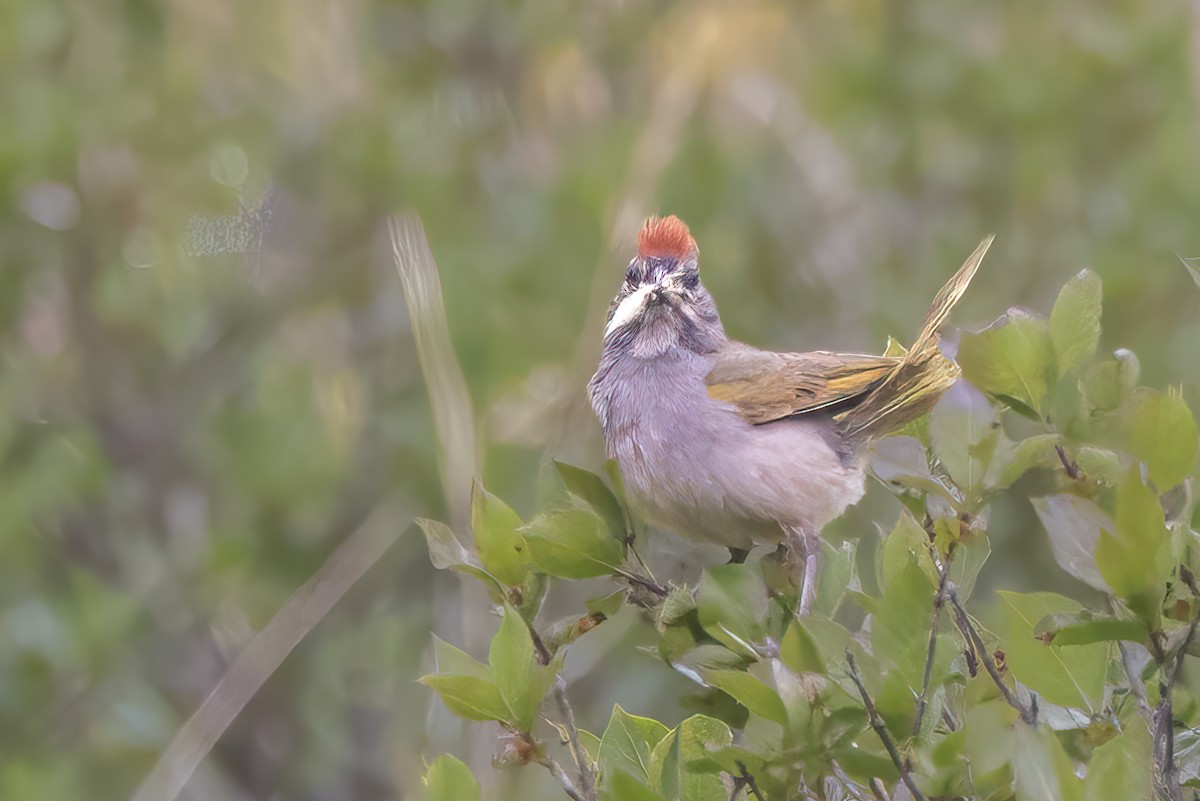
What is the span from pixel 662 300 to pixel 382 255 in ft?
8.44

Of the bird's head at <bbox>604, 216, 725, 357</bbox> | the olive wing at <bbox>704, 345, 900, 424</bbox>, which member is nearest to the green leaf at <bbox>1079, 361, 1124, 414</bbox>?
the olive wing at <bbox>704, 345, 900, 424</bbox>

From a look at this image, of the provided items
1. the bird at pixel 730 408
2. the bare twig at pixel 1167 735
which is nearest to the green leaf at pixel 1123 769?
the bare twig at pixel 1167 735

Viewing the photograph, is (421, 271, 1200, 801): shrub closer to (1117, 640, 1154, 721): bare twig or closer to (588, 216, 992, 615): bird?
(1117, 640, 1154, 721): bare twig

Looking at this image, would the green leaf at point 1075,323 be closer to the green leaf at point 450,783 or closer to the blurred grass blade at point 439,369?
the green leaf at point 450,783

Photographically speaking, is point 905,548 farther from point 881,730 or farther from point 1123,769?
point 1123,769

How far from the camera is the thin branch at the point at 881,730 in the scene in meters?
1.63

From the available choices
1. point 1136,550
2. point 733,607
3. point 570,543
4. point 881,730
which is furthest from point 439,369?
point 1136,550

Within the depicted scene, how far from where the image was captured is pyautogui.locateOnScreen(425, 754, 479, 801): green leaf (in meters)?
1.94

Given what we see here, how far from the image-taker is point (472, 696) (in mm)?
1976

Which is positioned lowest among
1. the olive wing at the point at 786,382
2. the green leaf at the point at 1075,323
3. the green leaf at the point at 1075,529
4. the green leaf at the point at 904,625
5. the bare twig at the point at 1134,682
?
the olive wing at the point at 786,382

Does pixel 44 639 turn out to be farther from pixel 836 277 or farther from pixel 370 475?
pixel 836 277

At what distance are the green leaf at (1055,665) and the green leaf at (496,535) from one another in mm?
679

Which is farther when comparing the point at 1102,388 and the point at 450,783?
the point at 1102,388

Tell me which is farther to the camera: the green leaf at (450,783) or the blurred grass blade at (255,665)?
the blurred grass blade at (255,665)
